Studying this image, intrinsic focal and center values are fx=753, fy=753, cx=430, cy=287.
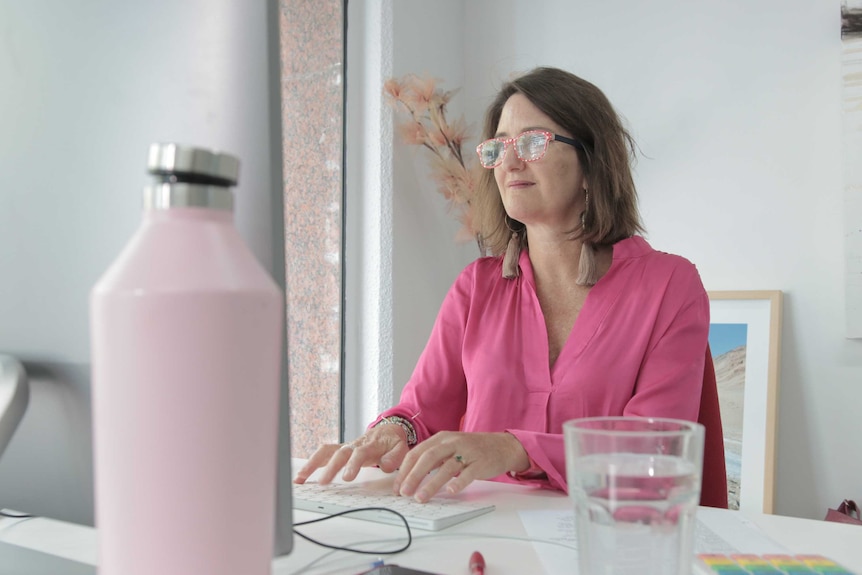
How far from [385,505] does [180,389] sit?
1.83ft

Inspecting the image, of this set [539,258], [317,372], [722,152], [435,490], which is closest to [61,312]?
[435,490]

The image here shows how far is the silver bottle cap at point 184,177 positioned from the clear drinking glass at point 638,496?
0.87ft

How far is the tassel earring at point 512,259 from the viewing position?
1.59 metres

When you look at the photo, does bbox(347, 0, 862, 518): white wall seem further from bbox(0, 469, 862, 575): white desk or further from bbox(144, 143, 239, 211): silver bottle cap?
bbox(144, 143, 239, 211): silver bottle cap

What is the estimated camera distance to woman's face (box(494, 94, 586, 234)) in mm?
1563

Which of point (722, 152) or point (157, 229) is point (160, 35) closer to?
point (157, 229)

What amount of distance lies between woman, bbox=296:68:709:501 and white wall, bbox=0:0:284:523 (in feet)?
1.74

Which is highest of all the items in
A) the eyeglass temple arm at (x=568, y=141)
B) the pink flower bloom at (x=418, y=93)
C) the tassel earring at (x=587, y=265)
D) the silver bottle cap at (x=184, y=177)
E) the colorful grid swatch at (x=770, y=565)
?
the pink flower bloom at (x=418, y=93)

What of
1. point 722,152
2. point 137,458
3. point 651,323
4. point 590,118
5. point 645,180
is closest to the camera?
point 137,458

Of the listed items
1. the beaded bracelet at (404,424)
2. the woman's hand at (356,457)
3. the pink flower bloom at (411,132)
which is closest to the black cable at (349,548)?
the woman's hand at (356,457)

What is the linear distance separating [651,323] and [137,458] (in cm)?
114

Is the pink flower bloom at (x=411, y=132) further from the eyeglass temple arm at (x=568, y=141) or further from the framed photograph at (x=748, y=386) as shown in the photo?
the framed photograph at (x=748, y=386)

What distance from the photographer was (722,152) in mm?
2240

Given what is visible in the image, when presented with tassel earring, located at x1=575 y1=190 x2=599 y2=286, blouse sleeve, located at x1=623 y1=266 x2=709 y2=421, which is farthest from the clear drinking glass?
tassel earring, located at x1=575 y1=190 x2=599 y2=286
